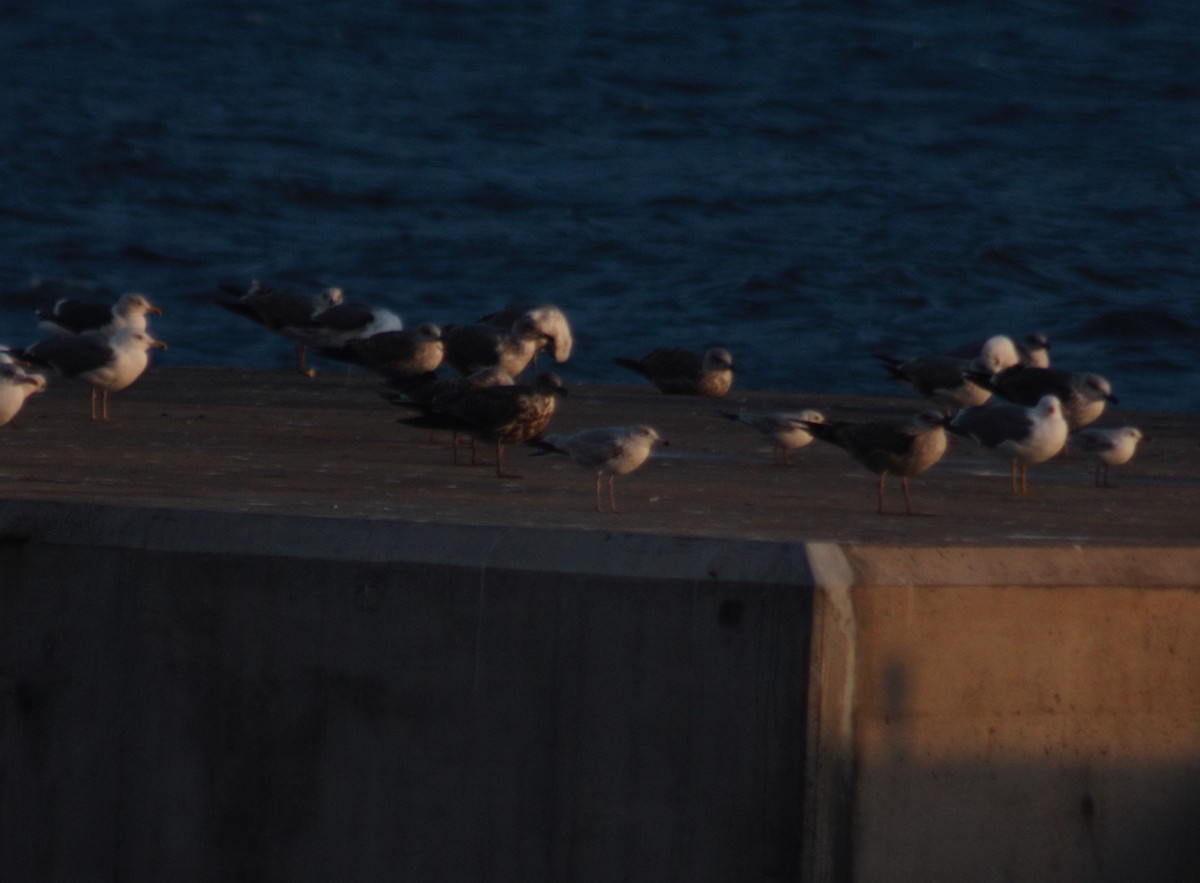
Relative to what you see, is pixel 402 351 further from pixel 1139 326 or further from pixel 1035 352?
pixel 1139 326

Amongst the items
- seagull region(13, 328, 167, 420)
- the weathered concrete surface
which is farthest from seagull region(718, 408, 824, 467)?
seagull region(13, 328, 167, 420)

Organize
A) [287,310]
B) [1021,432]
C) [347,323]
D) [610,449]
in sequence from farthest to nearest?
[287,310], [347,323], [1021,432], [610,449]

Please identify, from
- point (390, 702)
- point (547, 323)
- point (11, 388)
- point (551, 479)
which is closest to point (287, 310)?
point (547, 323)

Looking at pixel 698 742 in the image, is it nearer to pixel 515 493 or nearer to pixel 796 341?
pixel 515 493

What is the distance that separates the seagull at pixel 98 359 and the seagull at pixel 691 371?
16.4 ft

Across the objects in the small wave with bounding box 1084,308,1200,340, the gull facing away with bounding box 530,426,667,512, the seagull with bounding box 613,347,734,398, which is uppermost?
the gull facing away with bounding box 530,426,667,512

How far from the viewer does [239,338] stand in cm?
4116

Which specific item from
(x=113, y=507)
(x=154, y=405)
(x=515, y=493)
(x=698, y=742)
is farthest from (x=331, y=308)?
(x=698, y=742)

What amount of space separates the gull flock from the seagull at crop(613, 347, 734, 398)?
12 mm

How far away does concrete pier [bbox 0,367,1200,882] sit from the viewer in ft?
23.0

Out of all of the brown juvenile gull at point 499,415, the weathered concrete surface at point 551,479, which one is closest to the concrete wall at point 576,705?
the weathered concrete surface at point 551,479

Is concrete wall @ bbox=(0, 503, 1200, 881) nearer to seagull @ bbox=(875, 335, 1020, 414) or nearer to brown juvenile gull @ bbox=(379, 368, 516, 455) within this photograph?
brown juvenile gull @ bbox=(379, 368, 516, 455)

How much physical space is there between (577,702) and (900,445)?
3.64 meters

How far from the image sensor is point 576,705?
23.4ft
